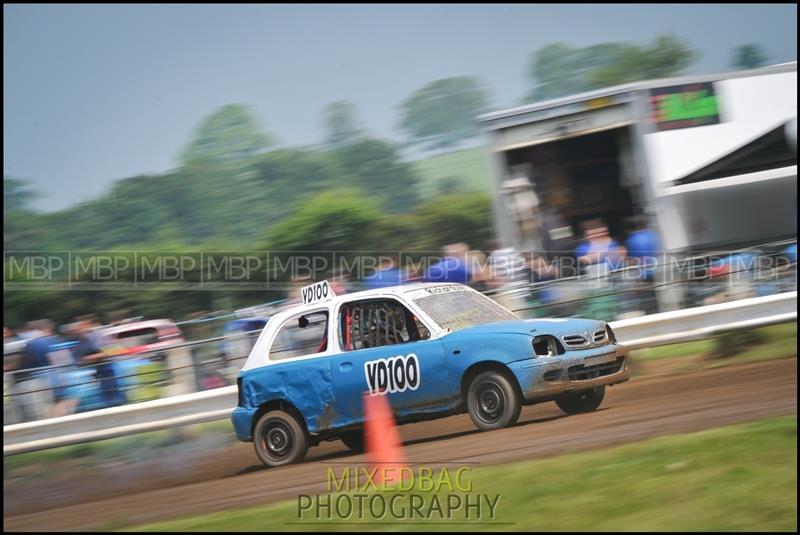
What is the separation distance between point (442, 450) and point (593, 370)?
1477mm

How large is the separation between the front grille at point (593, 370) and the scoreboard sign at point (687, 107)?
565cm

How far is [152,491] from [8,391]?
4116 mm

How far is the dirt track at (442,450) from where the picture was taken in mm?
7371

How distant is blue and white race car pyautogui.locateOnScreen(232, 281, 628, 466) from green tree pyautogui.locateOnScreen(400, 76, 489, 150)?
174 feet

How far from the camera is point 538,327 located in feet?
28.2

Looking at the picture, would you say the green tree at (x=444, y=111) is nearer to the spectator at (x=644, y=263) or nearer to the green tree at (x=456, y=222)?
the green tree at (x=456, y=222)

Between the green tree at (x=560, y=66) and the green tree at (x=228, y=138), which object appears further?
the green tree at (x=560, y=66)

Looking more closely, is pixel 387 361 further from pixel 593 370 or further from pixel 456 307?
pixel 593 370

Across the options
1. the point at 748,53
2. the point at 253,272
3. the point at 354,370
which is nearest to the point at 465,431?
the point at 354,370

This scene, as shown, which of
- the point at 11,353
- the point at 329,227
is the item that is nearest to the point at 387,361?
the point at 11,353

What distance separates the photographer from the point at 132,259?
29.7 m

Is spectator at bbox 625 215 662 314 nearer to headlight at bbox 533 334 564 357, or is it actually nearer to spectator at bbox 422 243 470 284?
spectator at bbox 422 243 470 284

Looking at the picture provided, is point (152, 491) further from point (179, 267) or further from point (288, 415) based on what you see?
point (179, 267)

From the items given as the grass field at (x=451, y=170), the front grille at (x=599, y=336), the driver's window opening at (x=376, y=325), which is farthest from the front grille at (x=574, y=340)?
the grass field at (x=451, y=170)
